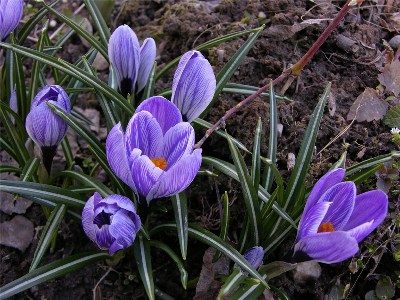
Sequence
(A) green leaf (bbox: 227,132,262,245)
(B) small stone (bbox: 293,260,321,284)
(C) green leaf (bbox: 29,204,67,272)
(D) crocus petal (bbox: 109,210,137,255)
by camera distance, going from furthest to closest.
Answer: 1. (B) small stone (bbox: 293,260,321,284)
2. (C) green leaf (bbox: 29,204,67,272)
3. (A) green leaf (bbox: 227,132,262,245)
4. (D) crocus petal (bbox: 109,210,137,255)

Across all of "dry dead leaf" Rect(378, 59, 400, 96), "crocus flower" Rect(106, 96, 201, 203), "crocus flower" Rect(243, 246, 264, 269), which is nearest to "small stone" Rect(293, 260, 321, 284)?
"crocus flower" Rect(243, 246, 264, 269)

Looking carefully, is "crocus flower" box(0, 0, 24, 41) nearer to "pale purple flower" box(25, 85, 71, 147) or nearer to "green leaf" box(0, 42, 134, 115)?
"green leaf" box(0, 42, 134, 115)

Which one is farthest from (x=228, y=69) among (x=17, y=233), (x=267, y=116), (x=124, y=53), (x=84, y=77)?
(x=17, y=233)

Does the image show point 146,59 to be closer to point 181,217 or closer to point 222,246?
point 181,217

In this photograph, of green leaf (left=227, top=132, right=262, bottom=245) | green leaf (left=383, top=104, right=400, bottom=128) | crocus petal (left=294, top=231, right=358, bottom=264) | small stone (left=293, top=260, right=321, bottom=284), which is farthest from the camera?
green leaf (left=383, top=104, right=400, bottom=128)

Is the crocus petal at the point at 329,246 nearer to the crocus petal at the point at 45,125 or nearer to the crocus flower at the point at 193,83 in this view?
the crocus flower at the point at 193,83

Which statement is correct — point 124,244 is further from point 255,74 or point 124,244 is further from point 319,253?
point 255,74
